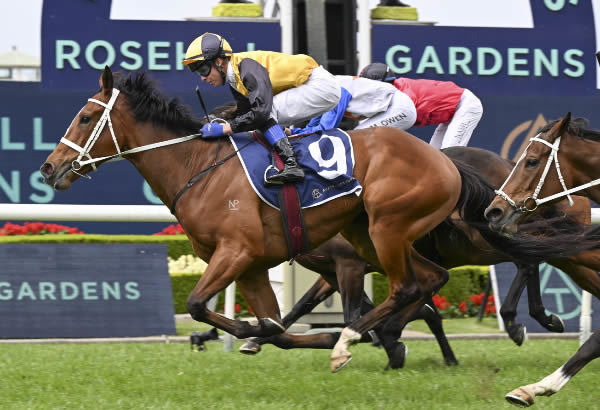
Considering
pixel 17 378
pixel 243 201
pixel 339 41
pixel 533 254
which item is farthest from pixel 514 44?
pixel 17 378

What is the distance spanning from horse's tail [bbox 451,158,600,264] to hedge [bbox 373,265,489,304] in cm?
271

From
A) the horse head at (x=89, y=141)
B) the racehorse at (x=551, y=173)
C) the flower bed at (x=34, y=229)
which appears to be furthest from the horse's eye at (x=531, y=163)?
the flower bed at (x=34, y=229)

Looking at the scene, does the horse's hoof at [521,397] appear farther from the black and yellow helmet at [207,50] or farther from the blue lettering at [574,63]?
the blue lettering at [574,63]

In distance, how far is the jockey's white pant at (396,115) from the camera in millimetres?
5770

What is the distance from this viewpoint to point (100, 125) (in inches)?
191

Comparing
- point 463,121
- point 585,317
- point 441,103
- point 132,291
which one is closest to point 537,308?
point 585,317

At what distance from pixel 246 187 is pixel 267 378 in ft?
3.33

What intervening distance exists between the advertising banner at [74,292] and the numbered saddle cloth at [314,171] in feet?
5.46

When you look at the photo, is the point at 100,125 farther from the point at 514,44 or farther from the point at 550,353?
the point at 514,44

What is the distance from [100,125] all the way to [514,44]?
5.72 meters

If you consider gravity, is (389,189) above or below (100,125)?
below

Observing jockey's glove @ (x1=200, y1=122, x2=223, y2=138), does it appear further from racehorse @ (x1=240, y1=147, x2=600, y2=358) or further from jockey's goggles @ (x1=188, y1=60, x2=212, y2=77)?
racehorse @ (x1=240, y1=147, x2=600, y2=358)

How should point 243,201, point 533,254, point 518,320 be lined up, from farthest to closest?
point 518,320 → point 533,254 → point 243,201

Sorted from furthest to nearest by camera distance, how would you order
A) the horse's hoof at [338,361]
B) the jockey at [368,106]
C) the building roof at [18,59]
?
the building roof at [18,59], the jockey at [368,106], the horse's hoof at [338,361]
